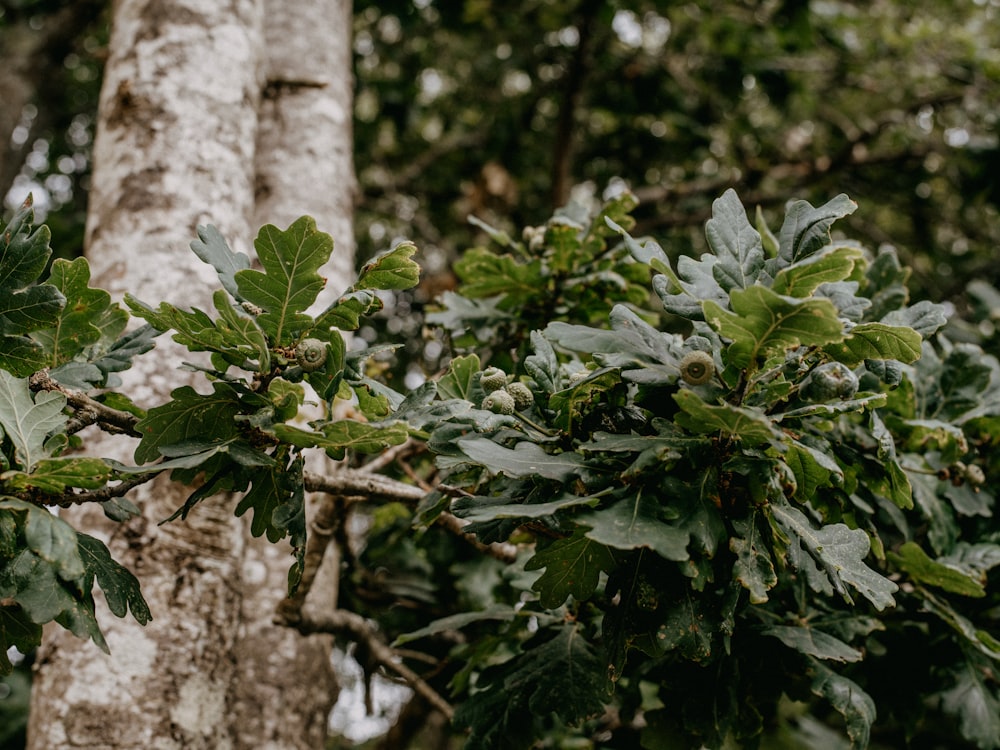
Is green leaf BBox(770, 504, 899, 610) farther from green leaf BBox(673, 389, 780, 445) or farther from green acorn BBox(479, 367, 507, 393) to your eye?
green acorn BBox(479, 367, 507, 393)

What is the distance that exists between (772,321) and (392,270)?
0.56 m

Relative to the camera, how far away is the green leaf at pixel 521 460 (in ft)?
3.53

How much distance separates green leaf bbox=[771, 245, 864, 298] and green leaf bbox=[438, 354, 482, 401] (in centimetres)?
49

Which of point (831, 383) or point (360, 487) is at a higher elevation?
point (831, 383)

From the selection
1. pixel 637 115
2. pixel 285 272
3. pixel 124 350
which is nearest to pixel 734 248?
pixel 285 272

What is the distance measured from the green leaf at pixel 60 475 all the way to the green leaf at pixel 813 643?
1.12 metres

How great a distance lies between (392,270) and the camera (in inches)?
48.9

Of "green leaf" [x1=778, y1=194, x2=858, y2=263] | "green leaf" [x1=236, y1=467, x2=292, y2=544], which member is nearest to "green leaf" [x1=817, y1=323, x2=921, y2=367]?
"green leaf" [x1=778, y1=194, x2=858, y2=263]

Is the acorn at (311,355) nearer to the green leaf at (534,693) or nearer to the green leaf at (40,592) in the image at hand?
the green leaf at (40,592)

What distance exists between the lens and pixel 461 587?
8.29ft

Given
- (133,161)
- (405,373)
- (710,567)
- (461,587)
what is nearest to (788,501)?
(710,567)

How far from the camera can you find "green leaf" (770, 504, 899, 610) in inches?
44.6

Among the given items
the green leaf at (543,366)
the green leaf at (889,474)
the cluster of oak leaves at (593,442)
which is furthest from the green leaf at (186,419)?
the green leaf at (889,474)

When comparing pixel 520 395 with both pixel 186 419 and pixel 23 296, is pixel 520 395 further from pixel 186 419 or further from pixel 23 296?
pixel 23 296
